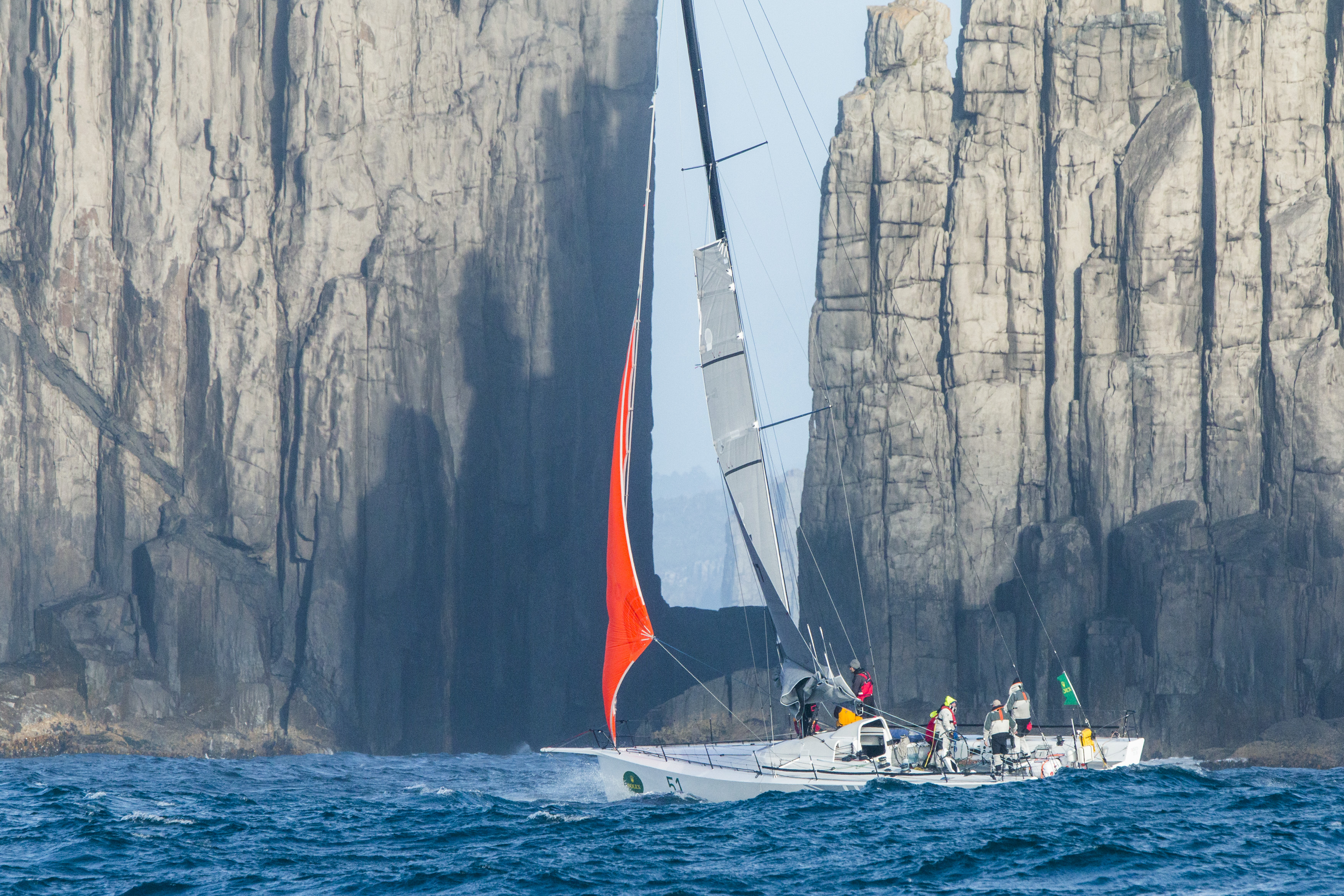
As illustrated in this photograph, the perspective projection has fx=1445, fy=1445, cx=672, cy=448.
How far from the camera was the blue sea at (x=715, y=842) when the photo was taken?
17500 mm

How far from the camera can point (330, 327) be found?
56688 millimetres

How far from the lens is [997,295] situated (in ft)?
175

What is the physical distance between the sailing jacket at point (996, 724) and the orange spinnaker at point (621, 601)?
6.10 m

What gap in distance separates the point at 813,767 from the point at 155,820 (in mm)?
11279

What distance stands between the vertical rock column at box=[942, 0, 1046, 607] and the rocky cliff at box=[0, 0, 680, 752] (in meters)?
15.8

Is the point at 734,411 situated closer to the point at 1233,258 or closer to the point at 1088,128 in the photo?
the point at 1233,258

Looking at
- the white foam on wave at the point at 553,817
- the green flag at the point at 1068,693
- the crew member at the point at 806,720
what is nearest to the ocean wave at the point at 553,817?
the white foam on wave at the point at 553,817

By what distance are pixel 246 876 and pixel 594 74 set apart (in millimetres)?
51269

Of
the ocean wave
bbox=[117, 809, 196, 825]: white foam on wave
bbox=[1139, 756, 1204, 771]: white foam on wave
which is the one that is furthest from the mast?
bbox=[1139, 756, 1204, 771]: white foam on wave

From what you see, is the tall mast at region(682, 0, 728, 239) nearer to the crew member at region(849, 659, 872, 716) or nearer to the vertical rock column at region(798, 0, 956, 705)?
the crew member at region(849, 659, 872, 716)

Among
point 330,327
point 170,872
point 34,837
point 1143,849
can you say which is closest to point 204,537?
point 330,327

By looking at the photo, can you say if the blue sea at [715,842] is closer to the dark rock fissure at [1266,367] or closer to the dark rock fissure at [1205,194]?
the dark rock fissure at [1266,367]

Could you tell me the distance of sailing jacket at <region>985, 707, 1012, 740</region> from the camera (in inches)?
977

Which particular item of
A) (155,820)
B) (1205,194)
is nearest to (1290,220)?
(1205,194)
